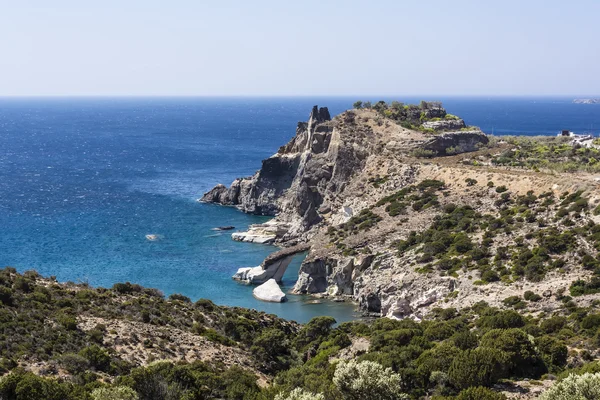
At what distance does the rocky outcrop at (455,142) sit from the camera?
91500 mm

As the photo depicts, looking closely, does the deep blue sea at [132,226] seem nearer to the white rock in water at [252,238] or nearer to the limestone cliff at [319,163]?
the white rock in water at [252,238]

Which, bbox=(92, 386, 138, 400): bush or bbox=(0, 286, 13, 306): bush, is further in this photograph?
bbox=(0, 286, 13, 306): bush

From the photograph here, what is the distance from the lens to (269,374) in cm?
3772

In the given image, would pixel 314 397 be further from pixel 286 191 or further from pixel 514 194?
pixel 286 191

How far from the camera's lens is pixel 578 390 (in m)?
22.7

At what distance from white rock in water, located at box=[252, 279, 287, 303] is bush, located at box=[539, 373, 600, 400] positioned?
1660 inches

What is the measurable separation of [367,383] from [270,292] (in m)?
39.2

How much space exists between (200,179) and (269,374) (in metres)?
102

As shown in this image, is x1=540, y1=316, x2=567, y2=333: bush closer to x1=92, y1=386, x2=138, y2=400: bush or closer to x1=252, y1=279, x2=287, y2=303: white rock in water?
x1=92, y1=386, x2=138, y2=400: bush

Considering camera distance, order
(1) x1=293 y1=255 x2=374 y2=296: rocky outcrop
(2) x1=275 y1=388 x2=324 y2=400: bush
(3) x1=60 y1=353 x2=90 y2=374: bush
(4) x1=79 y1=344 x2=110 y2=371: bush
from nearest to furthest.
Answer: (2) x1=275 y1=388 x2=324 y2=400: bush → (3) x1=60 y1=353 x2=90 y2=374: bush → (4) x1=79 y1=344 x2=110 y2=371: bush → (1) x1=293 y1=255 x2=374 y2=296: rocky outcrop

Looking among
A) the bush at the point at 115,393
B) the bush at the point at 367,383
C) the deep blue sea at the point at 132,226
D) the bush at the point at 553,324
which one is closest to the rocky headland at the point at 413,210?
the bush at the point at 553,324

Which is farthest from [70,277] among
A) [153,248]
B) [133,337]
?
[133,337]

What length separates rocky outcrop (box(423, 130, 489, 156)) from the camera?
91.5 meters

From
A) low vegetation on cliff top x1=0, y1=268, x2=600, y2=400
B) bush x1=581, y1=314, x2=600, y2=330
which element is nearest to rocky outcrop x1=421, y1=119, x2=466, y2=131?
low vegetation on cliff top x1=0, y1=268, x2=600, y2=400
